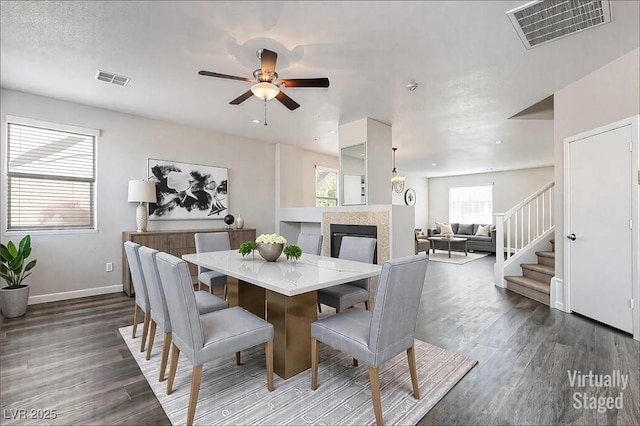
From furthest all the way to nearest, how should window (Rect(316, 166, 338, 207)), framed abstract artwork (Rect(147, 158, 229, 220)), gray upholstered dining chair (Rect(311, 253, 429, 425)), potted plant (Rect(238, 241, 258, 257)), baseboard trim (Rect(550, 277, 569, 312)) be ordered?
window (Rect(316, 166, 338, 207)) < framed abstract artwork (Rect(147, 158, 229, 220)) < baseboard trim (Rect(550, 277, 569, 312)) < potted plant (Rect(238, 241, 258, 257)) < gray upholstered dining chair (Rect(311, 253, 429, 425))

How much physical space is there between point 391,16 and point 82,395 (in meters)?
3.39

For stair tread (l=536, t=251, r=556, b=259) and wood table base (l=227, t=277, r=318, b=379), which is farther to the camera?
Answer: stair tread (l=536, t=251, r=556, b=259)

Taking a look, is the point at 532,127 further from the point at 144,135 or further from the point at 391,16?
the point at 144,135

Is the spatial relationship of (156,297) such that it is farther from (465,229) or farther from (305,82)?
(465,229)

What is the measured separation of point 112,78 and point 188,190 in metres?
2.12

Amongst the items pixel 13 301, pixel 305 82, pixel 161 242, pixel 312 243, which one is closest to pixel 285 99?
pixel 305 82

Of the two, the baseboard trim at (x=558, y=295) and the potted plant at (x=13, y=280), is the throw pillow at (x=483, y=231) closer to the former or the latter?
the baseboard trim at (x=558, y=295)

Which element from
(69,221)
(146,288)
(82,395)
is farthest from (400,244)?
(69,221)

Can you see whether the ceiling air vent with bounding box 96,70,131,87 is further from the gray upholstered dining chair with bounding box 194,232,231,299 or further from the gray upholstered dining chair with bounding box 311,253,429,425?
the gray upholstered dining chair with bounding box 311,253,429,425

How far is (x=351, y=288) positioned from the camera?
8.99ft

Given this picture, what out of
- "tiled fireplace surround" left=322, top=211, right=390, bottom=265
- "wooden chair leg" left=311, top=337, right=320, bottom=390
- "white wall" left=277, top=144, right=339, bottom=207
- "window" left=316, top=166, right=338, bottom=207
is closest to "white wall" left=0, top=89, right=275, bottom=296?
"white wall" left=277, top=144, right=339, bottom=207

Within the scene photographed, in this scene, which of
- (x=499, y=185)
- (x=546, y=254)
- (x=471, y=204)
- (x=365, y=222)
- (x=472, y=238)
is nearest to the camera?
(x=546, y=254)

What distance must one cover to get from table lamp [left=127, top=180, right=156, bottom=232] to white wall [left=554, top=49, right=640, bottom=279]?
5.43m

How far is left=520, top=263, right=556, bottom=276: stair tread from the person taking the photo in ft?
14.0
